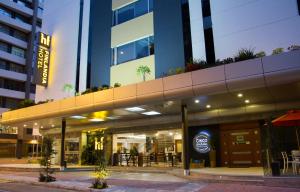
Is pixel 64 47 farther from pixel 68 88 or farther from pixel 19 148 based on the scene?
pixel 19 148

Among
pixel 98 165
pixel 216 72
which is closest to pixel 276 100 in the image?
pixel 216 72

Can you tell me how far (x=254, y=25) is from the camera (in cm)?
1722

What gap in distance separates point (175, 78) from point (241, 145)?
6942mm

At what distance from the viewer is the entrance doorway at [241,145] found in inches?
703

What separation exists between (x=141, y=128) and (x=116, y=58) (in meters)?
6.19

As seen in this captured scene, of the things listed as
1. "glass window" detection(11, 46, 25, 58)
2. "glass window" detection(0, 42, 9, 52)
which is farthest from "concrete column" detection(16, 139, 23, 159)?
"glass window" detection(0, 42, 9, 52)

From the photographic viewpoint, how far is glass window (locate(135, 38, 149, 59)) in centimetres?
2225

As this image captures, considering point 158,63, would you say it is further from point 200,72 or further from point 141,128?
point 200,72

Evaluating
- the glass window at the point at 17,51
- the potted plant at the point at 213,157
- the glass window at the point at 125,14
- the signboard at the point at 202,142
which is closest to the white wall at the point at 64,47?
the glass window at the point at 125,14

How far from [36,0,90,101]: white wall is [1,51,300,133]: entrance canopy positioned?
15.5 ft

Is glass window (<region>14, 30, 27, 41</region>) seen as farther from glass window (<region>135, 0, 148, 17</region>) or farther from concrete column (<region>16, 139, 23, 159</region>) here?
glass window (<region>135, 0, 148, 17</region>)

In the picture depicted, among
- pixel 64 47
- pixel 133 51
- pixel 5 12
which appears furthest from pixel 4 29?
pixel 133 51

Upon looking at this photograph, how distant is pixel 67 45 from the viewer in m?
27.7

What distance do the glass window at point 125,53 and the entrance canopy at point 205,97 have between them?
4751mm
